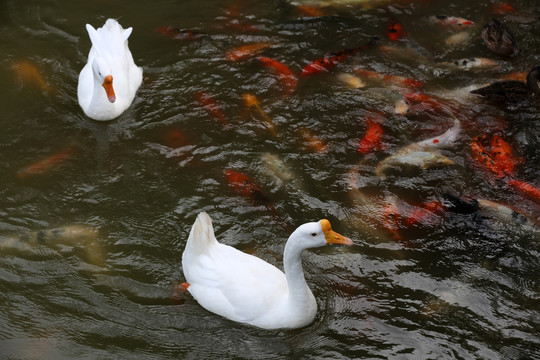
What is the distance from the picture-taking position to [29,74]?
8.49m

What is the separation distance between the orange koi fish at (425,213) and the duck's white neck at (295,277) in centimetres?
159

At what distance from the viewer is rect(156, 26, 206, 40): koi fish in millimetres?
9141

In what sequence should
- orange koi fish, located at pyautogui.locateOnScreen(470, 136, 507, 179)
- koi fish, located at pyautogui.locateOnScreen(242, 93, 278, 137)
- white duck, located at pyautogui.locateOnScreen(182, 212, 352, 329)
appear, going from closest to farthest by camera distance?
white duck, located at pyautogui.locateOnScreen(182, 212, 352, 329), orange koi fish, located at pyautogui.locateOnScreen(470, 136, 507, 179), koi fish, located at pyautogui.locateOnScreen(242, 93, 278, 137)

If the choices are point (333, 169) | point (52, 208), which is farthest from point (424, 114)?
point (52, 208)

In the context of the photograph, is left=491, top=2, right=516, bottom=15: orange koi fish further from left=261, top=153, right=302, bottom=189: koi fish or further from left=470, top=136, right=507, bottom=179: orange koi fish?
left=261, top=153, right=302, bottom=189: koi fish

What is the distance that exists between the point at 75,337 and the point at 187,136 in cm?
281

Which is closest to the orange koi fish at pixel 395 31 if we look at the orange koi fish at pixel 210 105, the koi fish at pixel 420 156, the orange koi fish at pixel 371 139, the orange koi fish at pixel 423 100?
the orange koi fish at pixel 423 100

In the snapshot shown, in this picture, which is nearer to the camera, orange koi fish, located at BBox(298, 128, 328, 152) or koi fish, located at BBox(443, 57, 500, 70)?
orange koi fish, located at BBox(298, 128, 328, 152)

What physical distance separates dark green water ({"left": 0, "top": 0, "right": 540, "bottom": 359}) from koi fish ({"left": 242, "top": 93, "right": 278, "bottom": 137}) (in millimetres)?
70

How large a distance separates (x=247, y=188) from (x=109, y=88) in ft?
6.32

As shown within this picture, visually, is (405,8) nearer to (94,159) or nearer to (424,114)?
(424,114)

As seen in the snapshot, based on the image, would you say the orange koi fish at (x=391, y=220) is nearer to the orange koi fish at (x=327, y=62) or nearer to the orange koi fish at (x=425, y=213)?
the orange koi fish at (x=425, y=213)

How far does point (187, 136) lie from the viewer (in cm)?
769

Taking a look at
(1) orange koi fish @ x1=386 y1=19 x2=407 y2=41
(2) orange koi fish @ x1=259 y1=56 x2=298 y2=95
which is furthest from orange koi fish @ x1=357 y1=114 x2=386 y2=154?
(1) orange koi fish @ x1=386 y1=19 x2=407 y2=41
